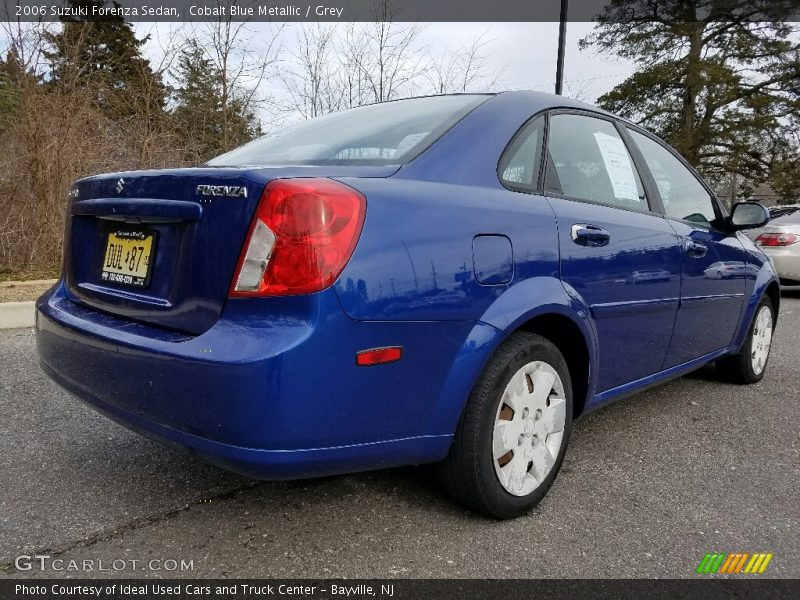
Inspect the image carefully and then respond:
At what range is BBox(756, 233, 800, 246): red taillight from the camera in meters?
8.88

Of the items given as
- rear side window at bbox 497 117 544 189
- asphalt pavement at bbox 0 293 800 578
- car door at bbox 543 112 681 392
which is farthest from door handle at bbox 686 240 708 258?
rear side window at bbox 497 117 544 189

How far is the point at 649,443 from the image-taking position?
2.97 meters

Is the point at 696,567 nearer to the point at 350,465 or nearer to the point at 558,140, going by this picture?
the point at 350,465

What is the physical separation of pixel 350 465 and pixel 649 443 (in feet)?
6.06

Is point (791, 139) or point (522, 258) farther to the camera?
point (791, 139)

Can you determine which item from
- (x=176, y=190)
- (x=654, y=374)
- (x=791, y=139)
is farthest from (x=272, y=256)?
(x=791, y=139)

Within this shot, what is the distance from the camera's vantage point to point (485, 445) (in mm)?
2004

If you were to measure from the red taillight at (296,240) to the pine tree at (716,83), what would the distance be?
24.0 metres

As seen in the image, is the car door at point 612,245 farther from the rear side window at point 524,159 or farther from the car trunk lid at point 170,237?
the car trunk lid at point 170,237

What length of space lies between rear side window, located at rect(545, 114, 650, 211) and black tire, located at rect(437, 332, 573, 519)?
2.29 feet

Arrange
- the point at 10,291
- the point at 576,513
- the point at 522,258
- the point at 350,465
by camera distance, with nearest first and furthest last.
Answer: the point at 350,465 → the point at 522,258 → the point at 576,513 → the point at 10,291

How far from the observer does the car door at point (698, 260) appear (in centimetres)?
307

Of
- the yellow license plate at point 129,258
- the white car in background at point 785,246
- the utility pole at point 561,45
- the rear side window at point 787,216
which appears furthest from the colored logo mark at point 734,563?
the utility pole at point 561,45

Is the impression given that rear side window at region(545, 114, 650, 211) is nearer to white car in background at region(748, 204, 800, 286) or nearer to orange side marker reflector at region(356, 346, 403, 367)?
orange side marker reflector at region(356, 346, 403, 367)
